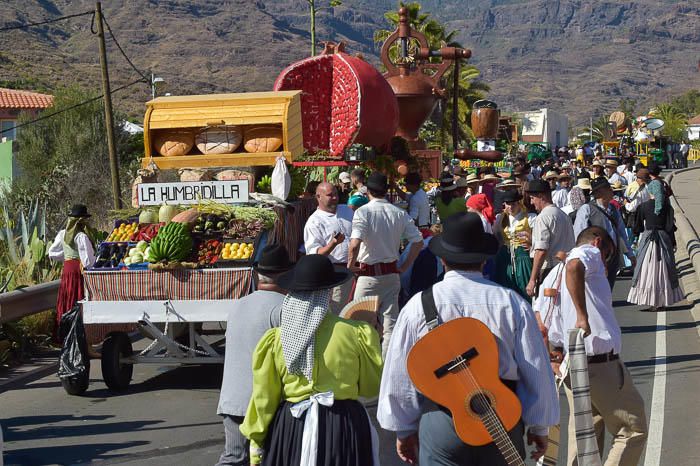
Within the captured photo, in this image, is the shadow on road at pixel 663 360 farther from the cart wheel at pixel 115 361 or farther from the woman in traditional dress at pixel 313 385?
the woman in traditional dress at pixel 313 385

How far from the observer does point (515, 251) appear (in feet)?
38.0

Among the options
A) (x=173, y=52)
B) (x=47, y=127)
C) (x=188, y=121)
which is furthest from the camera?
(x=173, y=52)

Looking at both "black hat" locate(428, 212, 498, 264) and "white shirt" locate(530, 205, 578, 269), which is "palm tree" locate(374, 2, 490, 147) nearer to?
"white shirt" locate(530, 205, 578, 269)

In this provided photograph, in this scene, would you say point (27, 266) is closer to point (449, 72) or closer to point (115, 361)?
point (115, 361)

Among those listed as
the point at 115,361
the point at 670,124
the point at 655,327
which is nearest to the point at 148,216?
the point at 115,361

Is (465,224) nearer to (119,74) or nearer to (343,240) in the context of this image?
(343,240)

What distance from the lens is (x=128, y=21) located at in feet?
643

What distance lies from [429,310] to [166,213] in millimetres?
6467

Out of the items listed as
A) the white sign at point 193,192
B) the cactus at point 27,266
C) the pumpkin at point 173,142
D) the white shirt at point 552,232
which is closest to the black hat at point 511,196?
the white shirt at point 552,232

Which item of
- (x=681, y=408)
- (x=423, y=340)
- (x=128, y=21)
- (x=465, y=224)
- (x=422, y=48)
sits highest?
(x=128, y=21)

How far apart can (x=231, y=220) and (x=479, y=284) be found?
5.87 m

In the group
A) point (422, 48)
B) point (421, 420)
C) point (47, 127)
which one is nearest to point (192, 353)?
point (421, 420)

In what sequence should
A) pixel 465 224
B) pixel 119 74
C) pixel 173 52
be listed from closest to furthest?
pixel 465 224
pixel 119 74
pixel 173 52

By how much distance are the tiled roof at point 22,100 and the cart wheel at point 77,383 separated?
45481 millimetres
